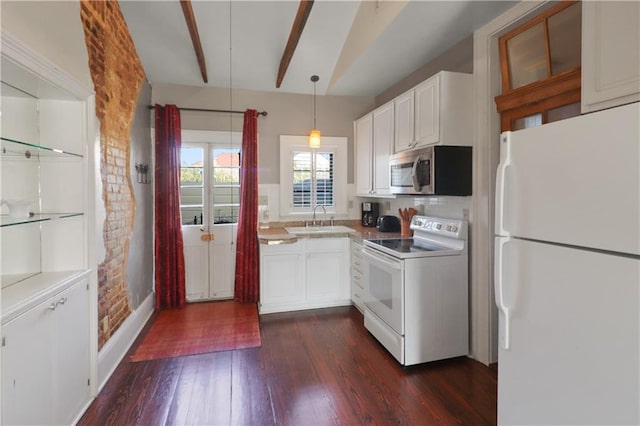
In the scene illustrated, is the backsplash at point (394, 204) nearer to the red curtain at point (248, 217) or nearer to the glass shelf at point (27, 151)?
the red curtain at point (248, 217)

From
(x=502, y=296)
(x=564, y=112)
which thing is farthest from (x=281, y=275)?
(x=564, y=112)

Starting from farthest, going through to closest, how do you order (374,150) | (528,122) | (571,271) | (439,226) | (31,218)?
(374,150) → (439,226) → (528,122) → (31,218) → (571,271)

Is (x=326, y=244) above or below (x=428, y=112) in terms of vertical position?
below

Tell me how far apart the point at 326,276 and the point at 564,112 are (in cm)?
260

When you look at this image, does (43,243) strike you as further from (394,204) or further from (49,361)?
(394,204)

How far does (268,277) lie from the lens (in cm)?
339

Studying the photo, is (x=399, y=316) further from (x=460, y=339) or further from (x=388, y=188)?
(x=388, y=188)

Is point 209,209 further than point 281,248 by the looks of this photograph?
Yes

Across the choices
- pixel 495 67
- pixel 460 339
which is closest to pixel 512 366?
pixel 460 339

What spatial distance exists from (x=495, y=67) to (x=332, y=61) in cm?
184

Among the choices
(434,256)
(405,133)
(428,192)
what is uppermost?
(405,133)

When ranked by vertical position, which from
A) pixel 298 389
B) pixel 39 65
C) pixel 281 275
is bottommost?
pixel 298 389

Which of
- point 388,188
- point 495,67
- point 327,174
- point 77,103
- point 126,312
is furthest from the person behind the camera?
point 327,174

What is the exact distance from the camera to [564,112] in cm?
194
